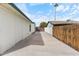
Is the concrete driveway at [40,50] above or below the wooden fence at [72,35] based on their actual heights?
below

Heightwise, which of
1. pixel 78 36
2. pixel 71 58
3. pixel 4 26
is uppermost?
pixel 4 26

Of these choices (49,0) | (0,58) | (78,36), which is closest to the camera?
(0,58)

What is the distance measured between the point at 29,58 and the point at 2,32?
86.3 inches

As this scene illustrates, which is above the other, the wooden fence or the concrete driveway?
the wooden fence

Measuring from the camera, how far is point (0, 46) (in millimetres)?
8516

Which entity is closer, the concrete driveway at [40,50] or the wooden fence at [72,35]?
the concrete driveway at [40,50]

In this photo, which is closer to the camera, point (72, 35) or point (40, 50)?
point (40, 50)

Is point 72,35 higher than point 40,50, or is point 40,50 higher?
point 72,35

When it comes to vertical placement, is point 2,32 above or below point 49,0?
below

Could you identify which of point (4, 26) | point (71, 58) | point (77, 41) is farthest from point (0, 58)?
point (77, 41)

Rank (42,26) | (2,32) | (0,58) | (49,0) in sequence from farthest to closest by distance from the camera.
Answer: (42,26) < (2,32) < (49,0) < (0,58)

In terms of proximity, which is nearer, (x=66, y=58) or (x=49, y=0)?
(x=66, y=58)

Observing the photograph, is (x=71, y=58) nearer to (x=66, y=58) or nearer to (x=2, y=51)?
(x=66, y=58)

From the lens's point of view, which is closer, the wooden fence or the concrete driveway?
the concrete driveway
